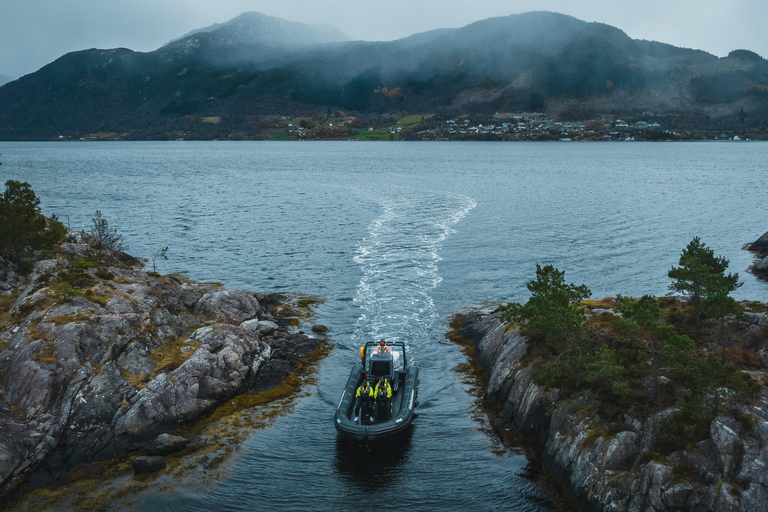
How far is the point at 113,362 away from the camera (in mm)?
28250

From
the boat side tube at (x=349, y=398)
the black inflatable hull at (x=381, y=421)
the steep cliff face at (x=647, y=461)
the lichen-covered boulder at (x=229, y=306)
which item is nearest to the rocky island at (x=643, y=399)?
the steep cliff face at (x=647, y=461)

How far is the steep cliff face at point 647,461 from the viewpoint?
17.3 m

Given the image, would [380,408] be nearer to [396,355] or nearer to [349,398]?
[349,398]

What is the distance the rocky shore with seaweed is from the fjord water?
13.2 feet

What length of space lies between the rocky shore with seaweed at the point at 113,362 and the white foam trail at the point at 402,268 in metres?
6.66

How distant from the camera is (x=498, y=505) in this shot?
71.2 feet

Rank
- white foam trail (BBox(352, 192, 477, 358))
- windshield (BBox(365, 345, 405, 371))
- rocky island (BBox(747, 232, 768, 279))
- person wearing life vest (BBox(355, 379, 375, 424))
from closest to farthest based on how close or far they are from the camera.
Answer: person wearing life vest (BBox(355, 379, 375, 424)) → windshield (BBox(365, 345, 405, 371)) → white foam trail (BBox(352, 192, 477, 358)) → rocky island (BBox(747, 232, 768, 279))

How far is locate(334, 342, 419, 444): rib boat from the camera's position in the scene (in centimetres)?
2558

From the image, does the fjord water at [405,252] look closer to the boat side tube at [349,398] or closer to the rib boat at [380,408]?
the rib boat at [380,408]

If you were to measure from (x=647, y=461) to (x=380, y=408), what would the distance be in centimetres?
1298

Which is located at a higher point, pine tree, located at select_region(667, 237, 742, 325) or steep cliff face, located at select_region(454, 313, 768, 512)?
pine tree, located at select_region(667, 237, 742, 325)

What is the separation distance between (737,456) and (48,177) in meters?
163

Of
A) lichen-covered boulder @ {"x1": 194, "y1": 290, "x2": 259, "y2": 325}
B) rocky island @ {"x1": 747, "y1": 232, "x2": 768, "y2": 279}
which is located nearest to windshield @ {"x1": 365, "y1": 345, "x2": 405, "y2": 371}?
lichen-covered boulder @ {"x1": 194, "y1": 290, "x2": 259, "y2": 325}

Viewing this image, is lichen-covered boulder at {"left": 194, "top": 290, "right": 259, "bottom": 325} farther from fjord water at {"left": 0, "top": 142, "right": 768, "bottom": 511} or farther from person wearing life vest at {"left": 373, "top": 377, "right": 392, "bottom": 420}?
person wearing life vest at {"left": 373, "top": 377, "right": 392, "bottom": 420}
